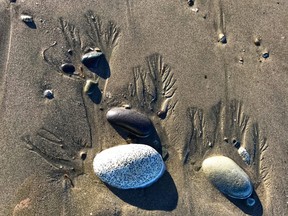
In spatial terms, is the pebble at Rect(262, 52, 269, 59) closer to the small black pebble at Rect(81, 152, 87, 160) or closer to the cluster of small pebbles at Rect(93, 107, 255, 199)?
the cluster of small pebbles at Rect(93, 107, 255, 199)

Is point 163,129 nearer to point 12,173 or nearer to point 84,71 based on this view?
point 84,71

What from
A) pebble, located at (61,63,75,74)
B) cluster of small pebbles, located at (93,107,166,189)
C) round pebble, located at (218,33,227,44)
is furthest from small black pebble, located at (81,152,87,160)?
round pebble, located at (218,33,227,44)

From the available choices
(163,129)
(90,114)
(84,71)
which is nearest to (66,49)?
(84,71)

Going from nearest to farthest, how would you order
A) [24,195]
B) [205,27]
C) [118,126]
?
[24,195], [118,126], [205,27]

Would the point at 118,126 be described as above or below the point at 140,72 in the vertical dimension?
A: below

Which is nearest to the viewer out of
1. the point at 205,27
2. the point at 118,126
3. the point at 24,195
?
the point at 24,195

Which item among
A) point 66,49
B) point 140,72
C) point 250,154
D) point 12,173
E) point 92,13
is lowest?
point 250,154

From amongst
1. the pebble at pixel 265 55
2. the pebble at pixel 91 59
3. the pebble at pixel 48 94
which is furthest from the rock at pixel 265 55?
the pebble at pixel 48 94
